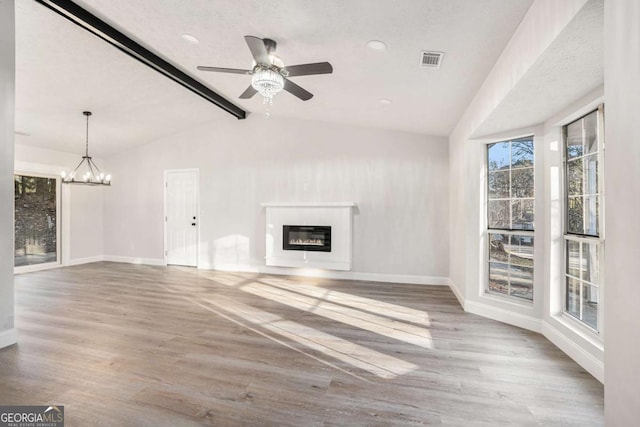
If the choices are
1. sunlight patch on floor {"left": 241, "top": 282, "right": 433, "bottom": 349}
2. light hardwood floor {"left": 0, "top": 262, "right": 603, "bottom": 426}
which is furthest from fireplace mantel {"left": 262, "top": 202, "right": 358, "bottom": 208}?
light hardwood floor {"left": 0, "top": 262, "right": 603, "bottom": 426}

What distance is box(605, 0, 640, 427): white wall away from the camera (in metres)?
1.15

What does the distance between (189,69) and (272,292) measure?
358 centimetres

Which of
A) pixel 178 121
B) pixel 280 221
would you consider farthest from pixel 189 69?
pixel 280 221

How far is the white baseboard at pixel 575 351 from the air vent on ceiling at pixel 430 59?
2.84 m

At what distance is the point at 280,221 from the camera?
5.94m

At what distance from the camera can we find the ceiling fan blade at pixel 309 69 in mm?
2674

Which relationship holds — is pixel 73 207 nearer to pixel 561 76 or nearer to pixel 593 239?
pixel 561 76

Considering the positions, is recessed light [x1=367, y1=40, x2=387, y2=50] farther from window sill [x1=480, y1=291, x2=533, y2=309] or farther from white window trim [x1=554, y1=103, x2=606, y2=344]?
window sill [x1=480, y1=291, x2=533, y2=309]

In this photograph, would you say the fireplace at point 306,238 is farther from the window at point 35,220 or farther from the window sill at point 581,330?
the window at point 35,220

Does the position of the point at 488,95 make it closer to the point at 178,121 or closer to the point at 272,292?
the point at 272,292

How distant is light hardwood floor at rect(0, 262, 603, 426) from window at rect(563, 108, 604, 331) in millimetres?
541

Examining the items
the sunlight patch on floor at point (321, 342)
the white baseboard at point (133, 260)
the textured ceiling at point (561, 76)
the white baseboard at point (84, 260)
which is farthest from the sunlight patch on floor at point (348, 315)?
the white baseboard at point (84, 260)

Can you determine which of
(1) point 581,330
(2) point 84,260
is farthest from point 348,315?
(2) point 84,260

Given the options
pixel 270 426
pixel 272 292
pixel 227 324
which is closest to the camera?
pixel 270 426
